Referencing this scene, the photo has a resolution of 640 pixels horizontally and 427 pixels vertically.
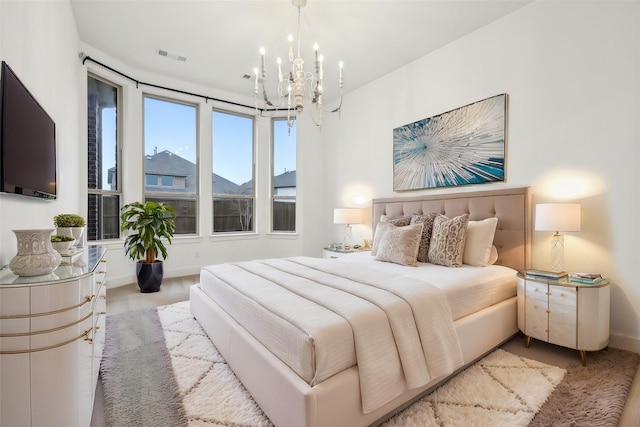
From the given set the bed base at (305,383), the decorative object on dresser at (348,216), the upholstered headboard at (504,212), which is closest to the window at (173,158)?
the decorative object on dresser at (348,216)

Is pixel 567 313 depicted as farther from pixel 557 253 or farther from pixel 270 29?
pixel 270 29

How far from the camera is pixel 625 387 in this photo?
187 cm

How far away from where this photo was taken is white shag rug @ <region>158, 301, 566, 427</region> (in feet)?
5.28

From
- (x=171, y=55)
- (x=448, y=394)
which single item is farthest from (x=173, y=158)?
(x=448, y=394)

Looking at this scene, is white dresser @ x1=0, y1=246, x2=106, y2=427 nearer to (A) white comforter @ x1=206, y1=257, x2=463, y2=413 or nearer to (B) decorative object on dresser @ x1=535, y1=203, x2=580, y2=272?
(A) white comforter @ x1=206, y1=257, x2=463, y2=413

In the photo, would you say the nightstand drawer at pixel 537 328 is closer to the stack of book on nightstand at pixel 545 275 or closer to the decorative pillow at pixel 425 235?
the stack of book on nightstand at pixel 545 275

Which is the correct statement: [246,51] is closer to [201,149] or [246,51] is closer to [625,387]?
[201,149]

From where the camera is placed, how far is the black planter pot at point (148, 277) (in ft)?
13.2

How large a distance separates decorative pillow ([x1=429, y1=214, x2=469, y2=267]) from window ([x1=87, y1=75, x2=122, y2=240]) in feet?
14.2

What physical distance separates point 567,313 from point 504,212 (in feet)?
3.55

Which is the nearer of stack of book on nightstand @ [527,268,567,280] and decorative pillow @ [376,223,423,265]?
stack of book on nightstand @ [527,268,567,280]

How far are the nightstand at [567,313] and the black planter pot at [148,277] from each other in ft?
13.7

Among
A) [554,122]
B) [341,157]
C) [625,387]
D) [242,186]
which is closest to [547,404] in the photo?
[625,387]

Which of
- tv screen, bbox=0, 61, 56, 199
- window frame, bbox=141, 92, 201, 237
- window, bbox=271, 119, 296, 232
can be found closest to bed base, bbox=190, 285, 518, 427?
tv screen, bbox=0, 61, 56, 199
